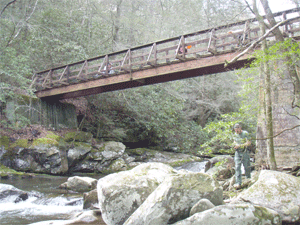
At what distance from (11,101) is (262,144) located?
11.2 meters

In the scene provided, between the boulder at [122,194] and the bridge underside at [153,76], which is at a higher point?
the bridge underside at [153,76]

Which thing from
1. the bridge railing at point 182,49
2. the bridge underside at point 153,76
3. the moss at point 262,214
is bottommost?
the moss at point 262,214

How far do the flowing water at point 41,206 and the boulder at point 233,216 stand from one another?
3409 millimetres

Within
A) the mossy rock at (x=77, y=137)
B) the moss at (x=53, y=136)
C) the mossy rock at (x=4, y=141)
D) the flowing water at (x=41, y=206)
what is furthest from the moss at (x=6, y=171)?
the mossy rock at (x=77, y=137)

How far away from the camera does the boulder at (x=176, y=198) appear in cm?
374

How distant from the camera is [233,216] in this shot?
3.48m

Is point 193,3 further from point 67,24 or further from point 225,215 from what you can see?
point 225,215

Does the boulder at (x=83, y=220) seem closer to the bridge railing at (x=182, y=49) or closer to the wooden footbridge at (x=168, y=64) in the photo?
the bridge railing at (x=182, y=49)

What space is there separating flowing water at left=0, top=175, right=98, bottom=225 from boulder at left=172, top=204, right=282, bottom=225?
3.41m

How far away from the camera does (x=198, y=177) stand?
4230 millimetres

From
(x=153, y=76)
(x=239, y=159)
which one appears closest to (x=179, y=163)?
(x=153, y=76)

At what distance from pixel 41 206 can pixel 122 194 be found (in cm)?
334

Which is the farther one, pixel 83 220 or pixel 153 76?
pixel 153 76

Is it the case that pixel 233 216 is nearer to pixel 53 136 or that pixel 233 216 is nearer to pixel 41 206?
pixel 41 206
